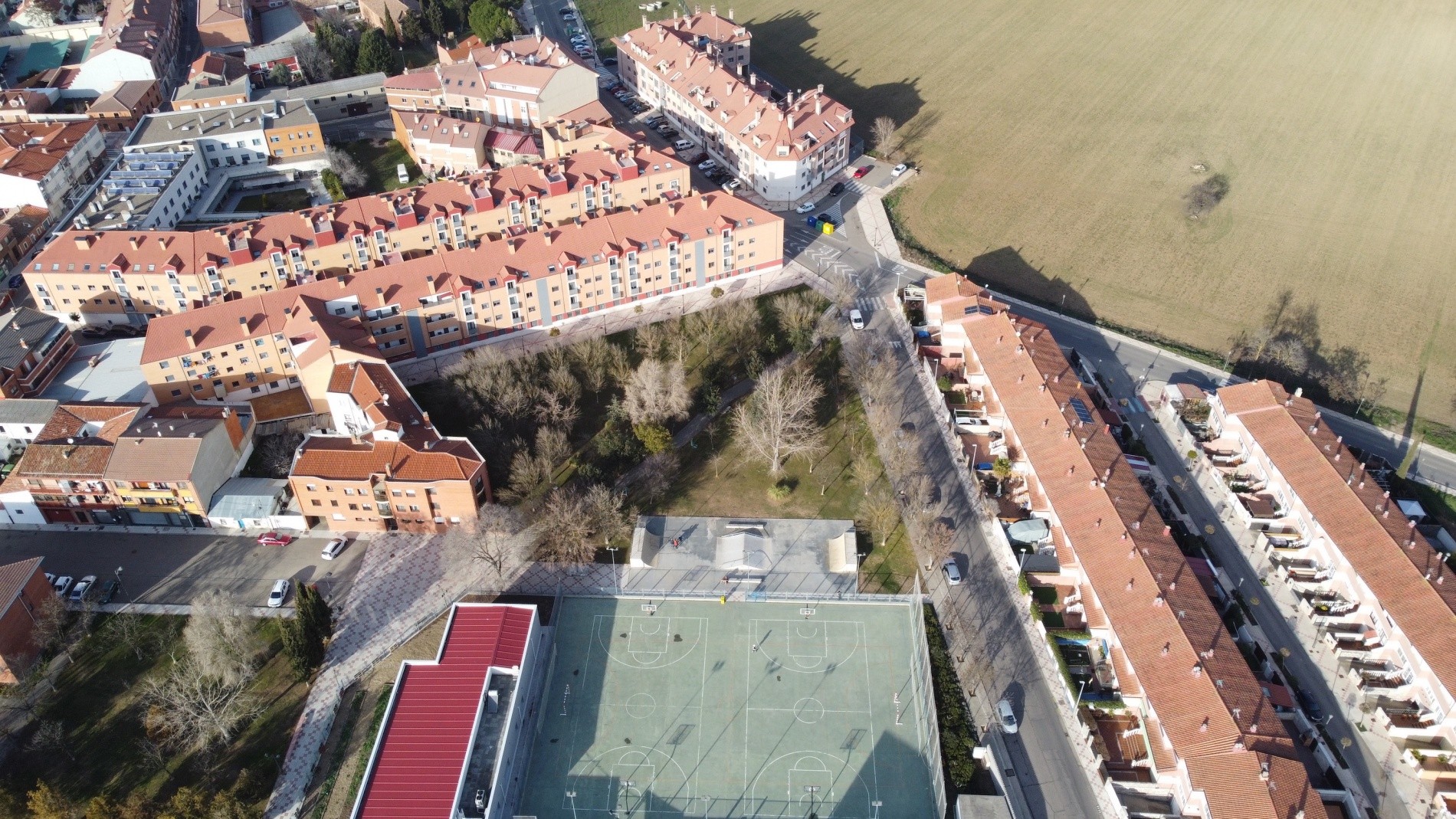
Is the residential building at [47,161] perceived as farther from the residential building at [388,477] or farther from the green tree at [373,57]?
the residential building at [388,477]

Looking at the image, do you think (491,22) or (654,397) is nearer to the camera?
(654,397)

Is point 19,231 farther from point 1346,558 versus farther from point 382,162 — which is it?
point 1346,558

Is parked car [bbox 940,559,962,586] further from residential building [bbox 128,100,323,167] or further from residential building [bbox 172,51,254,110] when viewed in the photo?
residential building [bbox 172,51,254,110]

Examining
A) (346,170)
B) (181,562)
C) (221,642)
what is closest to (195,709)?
(221,642)

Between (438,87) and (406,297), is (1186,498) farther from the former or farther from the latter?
(438,87)

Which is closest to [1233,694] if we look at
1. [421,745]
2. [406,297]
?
[421,745]
